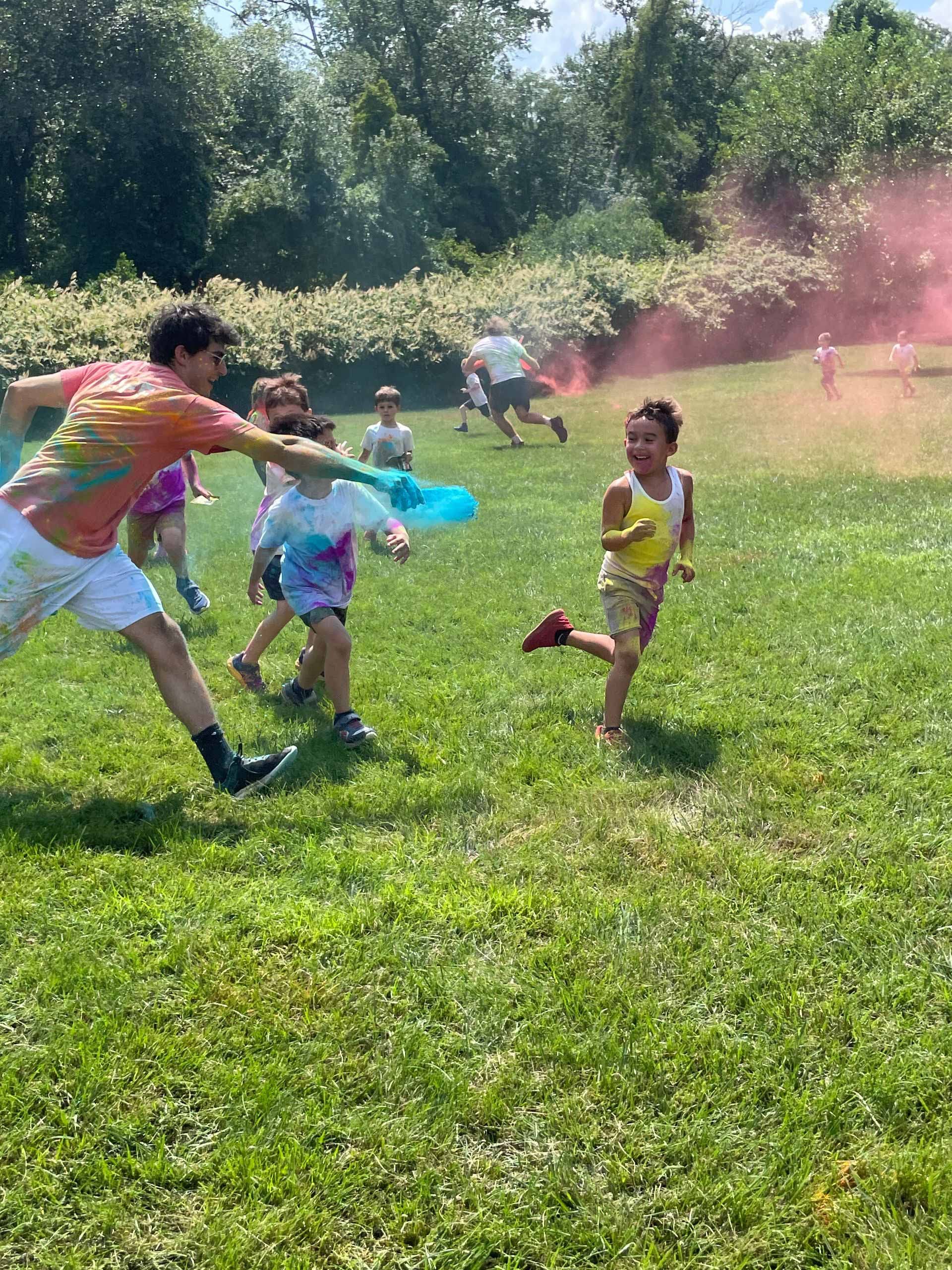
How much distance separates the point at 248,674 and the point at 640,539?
93.1 inches

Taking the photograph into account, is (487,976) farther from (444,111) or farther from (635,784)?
(444,111)

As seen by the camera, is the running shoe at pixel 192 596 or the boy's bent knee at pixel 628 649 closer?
the boy's bent knee at pixel 628 649

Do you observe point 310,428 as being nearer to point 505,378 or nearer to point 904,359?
point 505,378

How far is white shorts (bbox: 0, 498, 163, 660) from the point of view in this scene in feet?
13.0

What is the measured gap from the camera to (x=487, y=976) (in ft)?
9.87

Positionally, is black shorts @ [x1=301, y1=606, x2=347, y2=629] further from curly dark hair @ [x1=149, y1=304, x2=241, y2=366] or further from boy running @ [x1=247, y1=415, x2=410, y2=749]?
curly dark hair @ [x1=149, y1=304, x2=241, y2=366]

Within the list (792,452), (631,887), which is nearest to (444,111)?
(792,452)

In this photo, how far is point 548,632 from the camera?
17.6ft

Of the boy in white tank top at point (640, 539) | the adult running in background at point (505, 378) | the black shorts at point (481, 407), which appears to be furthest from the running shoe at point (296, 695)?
the black shorts at point (481, 407)

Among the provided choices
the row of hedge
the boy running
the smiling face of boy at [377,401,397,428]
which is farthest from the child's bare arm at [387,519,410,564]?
the row of hedge

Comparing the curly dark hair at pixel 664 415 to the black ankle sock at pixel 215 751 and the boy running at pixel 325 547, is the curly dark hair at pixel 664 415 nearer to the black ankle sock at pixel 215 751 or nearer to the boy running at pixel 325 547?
the boy running at pixel 325 547

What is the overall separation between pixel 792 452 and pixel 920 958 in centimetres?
1119

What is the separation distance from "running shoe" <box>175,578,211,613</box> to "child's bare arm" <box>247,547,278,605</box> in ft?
5.62

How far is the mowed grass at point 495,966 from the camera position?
7.36ft
